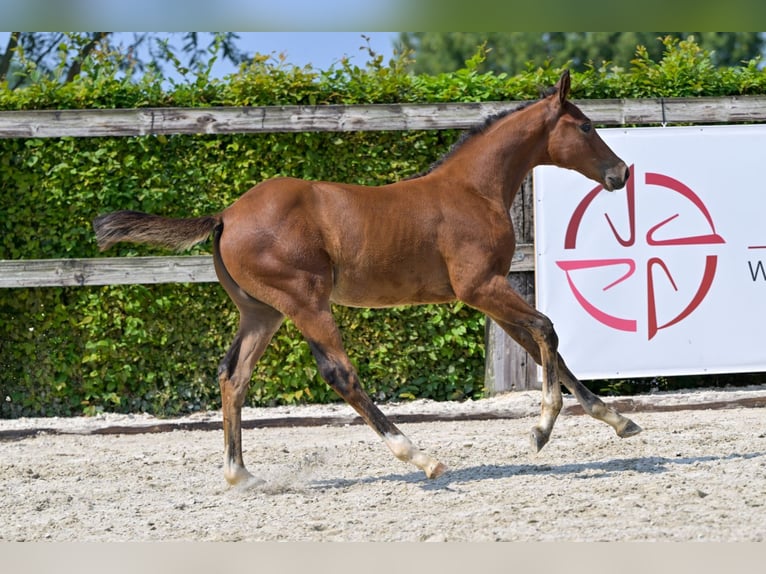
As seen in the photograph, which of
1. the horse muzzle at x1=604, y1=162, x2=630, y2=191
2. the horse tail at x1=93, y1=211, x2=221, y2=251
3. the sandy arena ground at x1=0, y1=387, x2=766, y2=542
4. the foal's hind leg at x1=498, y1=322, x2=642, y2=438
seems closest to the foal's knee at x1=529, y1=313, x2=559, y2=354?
the foal's hind leg at x1=498, y1=322, x2=642, y2=438

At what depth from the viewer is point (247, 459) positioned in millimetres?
5688

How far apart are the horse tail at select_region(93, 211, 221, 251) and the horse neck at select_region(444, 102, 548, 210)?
4.94ft

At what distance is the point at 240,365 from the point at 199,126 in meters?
2.68

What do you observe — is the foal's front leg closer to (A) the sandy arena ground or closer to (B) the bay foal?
(B) the bay foal

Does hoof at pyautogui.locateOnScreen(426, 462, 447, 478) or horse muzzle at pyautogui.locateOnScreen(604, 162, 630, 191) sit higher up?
horse muzzle at pyautogui.locateOnScreen(604, 162, 630, 191)

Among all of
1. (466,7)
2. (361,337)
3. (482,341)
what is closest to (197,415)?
(361,337)

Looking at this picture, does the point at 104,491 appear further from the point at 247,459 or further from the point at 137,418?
the point at 137,418

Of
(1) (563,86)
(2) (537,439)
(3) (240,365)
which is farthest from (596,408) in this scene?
(3) (240,365)

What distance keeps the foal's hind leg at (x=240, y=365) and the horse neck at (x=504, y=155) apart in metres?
1.39

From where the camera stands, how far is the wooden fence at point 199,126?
6832 mm

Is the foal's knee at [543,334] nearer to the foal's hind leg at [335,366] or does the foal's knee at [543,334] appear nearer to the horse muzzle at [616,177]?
the foal's hind leg at [335,366]

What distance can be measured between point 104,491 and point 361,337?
2.75 m

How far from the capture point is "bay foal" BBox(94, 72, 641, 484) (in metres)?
4.61

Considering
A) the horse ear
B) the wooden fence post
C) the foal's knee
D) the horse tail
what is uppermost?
the horse ear
